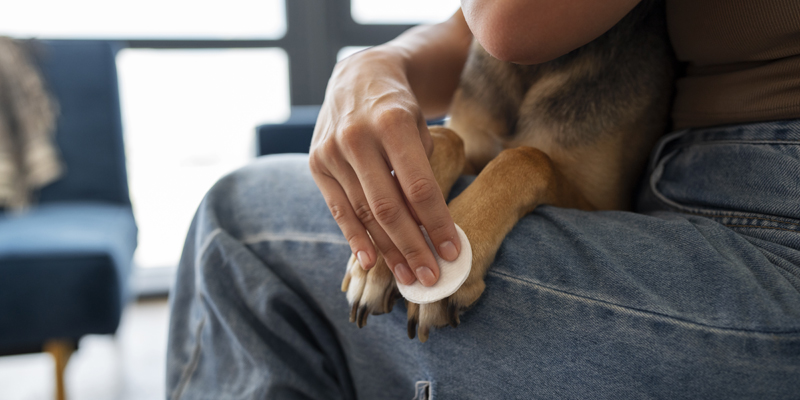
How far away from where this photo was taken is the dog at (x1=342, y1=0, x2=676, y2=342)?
71 centimetres

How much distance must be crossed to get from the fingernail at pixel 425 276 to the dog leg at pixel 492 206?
0.11 ft

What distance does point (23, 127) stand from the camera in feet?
6.17

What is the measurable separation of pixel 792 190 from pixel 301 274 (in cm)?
66

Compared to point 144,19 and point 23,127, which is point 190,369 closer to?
point 23,127

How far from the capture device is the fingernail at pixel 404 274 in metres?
0.57

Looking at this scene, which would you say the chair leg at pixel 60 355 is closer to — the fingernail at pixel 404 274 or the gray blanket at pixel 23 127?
the gray blanket at pixel 23 127

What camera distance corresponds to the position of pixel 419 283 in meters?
0.57

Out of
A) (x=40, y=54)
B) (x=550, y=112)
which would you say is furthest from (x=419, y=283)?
(x=40, y=54)

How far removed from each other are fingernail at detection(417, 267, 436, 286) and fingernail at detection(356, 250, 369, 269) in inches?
2.9

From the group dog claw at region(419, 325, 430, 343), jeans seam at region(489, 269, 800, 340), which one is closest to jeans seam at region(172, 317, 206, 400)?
dog claw at region(419, 325, 430, 343)

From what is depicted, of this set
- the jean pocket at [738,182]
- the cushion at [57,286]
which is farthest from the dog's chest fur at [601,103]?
the cushion at [57,286]

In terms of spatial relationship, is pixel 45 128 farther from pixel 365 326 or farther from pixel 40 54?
pixel 365 326

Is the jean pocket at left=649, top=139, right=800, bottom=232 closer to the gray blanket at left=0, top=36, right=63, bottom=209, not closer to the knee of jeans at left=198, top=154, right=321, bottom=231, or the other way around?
the knee of jeans at left=198, top=154, right=321, bottom=231

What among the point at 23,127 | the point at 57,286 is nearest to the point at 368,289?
the point at 57,286
